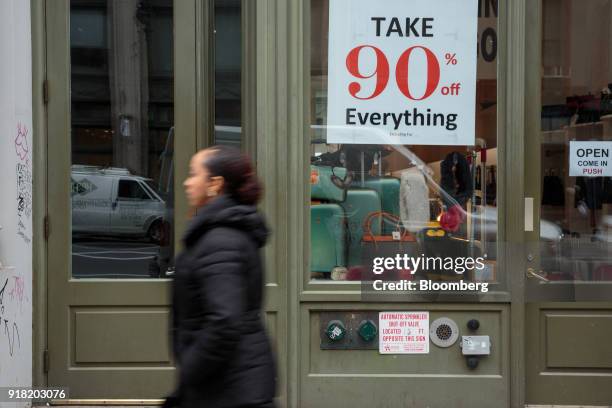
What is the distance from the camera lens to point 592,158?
231 inches

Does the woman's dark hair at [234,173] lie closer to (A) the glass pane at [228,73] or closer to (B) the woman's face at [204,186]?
(B) the woman's face at [204,186]

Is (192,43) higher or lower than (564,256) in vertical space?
higher

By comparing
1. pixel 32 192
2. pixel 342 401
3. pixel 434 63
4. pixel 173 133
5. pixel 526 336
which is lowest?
pixel 342 401

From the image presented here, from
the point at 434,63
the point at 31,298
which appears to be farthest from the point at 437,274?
the point at 31,298

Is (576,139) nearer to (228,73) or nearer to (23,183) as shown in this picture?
(228,73)

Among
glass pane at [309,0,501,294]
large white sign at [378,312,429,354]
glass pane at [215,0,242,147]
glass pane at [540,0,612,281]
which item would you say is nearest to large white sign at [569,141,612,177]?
glass pane at [540,0,612,281]

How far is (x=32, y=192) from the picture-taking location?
5664 millimetres

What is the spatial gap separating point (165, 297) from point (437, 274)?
76.5 inches

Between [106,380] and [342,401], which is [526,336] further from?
[106,380]

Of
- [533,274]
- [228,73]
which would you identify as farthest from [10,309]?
[533,274]

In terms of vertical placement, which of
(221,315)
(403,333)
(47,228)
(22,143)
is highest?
(22,143)

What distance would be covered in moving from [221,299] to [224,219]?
1.02 feet

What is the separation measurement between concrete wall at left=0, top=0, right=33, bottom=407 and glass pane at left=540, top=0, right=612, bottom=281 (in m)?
3.61

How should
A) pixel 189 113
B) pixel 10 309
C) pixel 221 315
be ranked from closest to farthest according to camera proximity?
pixel 221 315
pixel 10 309
pixel 189 113
